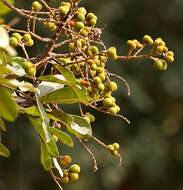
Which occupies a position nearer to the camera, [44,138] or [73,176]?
[44,138]

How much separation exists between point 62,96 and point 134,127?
425 cm

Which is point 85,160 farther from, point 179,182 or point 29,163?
point 179,182

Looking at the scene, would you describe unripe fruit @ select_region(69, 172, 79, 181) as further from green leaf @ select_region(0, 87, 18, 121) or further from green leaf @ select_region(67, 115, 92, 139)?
green leaf @ select_region(0, 87, 18, 121)

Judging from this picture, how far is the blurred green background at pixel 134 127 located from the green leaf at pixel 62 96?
341 cm

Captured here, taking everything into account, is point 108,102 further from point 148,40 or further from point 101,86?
point 148,40

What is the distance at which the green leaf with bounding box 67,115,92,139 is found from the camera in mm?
752

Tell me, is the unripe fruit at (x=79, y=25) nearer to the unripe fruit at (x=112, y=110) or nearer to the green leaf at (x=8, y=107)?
the unripe fruit at (x=112, y=110)

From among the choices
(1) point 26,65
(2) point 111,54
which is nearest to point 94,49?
(2) point 111,54

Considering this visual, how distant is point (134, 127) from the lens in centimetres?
498

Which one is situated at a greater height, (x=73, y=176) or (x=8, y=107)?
(x=8, y=107)

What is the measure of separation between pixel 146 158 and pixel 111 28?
1560 mm

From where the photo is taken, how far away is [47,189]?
189 inches

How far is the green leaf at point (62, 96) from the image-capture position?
78cm

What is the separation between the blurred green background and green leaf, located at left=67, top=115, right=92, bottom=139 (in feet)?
11.2
